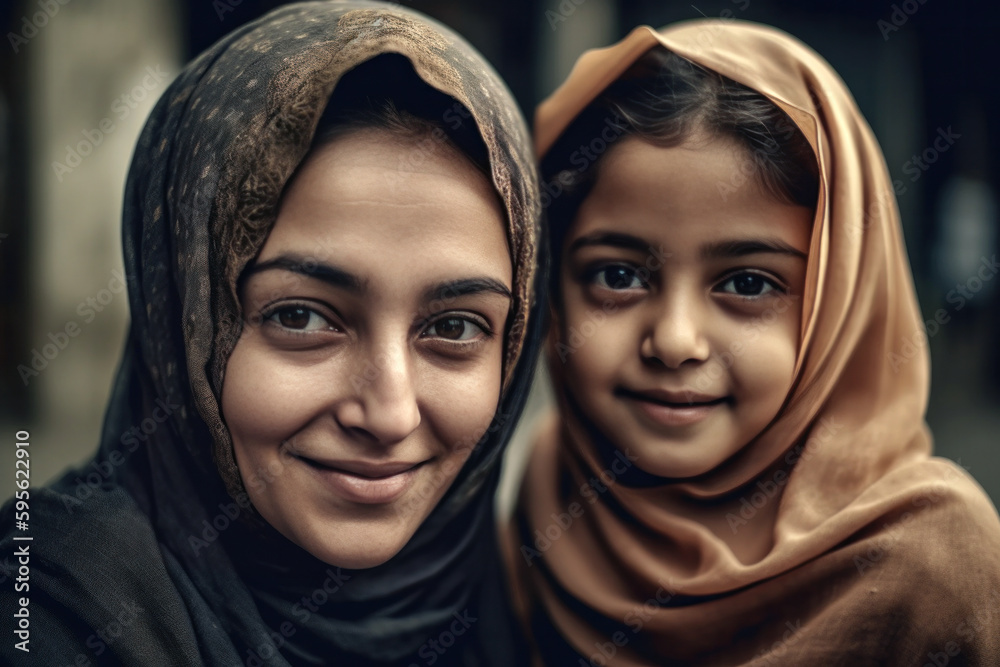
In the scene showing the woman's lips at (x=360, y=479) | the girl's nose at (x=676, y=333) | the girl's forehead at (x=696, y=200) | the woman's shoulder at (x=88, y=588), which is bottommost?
the woman's shoulder at (x=88, y=588)

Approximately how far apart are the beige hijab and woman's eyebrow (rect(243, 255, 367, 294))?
532mm

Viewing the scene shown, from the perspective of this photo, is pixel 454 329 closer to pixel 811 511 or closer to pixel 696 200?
pixel 696 200

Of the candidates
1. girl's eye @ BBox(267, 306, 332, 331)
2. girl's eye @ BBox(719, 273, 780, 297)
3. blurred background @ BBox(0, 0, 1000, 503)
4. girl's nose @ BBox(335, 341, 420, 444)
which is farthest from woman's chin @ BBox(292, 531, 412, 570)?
blurred background @ BBox(0, 0, 1000, 503)

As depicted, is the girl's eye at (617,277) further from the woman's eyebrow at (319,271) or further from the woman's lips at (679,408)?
the woman's eyebrow at (319,271)

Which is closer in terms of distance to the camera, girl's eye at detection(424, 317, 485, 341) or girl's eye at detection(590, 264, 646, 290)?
girl's eye at detection(424, 317, 485, 341)

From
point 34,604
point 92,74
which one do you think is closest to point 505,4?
point 92,74

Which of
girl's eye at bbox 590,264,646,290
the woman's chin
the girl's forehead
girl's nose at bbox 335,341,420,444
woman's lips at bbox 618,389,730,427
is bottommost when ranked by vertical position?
the woman's chin

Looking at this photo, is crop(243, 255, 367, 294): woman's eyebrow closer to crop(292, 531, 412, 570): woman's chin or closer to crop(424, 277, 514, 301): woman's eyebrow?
crop(424, 277, 514, 301): woman's eyebrow

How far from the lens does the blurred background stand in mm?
3607

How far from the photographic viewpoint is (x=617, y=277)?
4.79 feet

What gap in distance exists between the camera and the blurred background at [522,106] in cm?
361

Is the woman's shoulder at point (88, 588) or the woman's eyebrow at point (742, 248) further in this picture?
the woman's eyebrow at point (742, 248)

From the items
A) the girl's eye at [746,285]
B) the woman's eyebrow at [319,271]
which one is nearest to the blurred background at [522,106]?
the woman's eyebrow at [319,271]

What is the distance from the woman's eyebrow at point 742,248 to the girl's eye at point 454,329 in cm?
42
